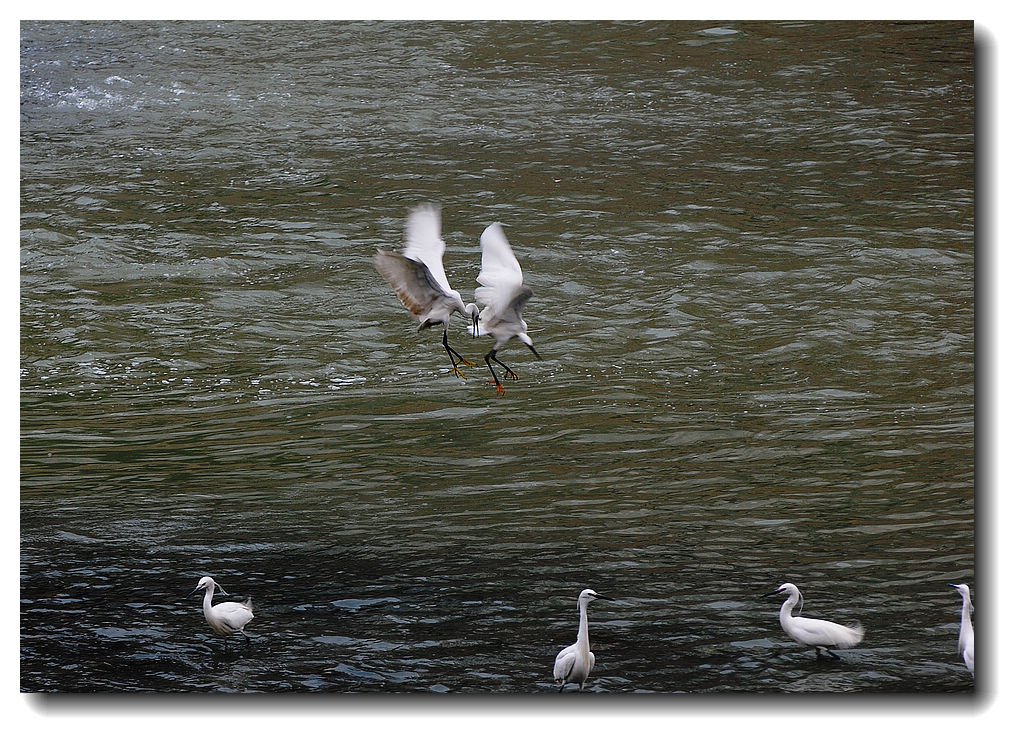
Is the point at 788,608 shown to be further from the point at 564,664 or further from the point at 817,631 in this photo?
the point at 564,664

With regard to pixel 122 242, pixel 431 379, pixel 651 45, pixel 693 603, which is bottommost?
pixel 693 603

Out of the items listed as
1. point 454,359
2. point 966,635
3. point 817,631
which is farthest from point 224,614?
point 966,635

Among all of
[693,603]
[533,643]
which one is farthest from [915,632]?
[533,643]

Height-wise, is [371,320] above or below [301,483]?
above

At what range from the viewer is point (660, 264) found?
4543mm

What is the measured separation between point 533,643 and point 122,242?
199 cm

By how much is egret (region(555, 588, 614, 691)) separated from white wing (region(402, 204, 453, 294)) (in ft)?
3.20

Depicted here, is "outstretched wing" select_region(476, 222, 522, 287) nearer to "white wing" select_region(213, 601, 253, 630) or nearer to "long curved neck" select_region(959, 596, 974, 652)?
"white wing" select_region(213, 601, 253, 630)

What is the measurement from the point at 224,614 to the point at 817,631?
1458 mm

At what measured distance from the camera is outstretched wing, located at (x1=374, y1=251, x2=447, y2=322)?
3525mm

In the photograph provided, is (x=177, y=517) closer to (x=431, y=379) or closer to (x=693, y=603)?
(x=431, y=379)

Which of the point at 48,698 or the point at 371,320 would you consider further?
the point at 371,320

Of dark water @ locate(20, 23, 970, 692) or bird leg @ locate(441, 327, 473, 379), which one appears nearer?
dark water @ locate(20, 23, 970, 692)

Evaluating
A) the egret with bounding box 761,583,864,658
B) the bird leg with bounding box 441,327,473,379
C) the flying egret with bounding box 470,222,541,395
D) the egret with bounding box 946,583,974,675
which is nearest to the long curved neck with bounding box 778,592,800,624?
the egret with bounding box 761,583,864,658
